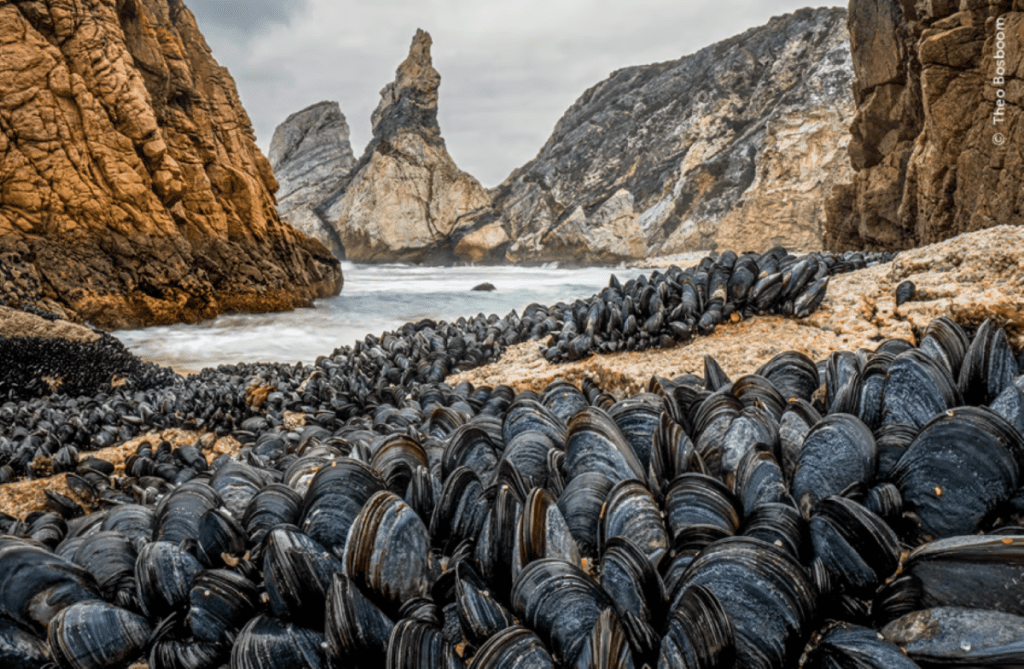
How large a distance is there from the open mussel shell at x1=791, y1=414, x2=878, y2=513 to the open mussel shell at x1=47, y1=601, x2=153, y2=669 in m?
1.50

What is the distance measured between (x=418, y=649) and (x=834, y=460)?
0.99 metres

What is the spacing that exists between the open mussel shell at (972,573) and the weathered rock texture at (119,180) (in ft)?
38.7

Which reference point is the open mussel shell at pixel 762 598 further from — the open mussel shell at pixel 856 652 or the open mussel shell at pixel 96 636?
the open mussel shell at pixel 96 636

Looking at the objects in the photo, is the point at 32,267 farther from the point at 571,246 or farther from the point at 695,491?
the point at 571,246

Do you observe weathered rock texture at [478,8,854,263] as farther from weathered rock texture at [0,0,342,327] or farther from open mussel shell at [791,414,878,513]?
open mussel shell at [791,414,878,513]

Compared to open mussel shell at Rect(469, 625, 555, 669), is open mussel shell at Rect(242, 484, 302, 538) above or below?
above

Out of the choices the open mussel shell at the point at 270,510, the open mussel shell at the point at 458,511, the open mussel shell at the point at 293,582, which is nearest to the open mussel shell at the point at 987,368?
the open mussel shell at the point at 458,511

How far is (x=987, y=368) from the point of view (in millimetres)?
1430

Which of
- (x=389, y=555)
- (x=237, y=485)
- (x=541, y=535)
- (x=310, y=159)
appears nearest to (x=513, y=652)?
(x=541, y=535)

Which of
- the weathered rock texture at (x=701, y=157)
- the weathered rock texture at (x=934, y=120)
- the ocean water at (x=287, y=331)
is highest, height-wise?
the weathered rock texture at (x=701, y=157)

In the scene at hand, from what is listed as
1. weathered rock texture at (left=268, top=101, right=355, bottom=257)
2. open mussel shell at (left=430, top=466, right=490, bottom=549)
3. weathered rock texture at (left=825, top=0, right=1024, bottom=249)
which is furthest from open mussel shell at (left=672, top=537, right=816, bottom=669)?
weathered rock texture at (left=268, top=101, right=355, bottom=257)

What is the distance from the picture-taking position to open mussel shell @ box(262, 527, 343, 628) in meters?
0.95

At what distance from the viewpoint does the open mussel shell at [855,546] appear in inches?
34.1

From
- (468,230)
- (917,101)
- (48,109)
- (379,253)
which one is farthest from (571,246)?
(48,109)
